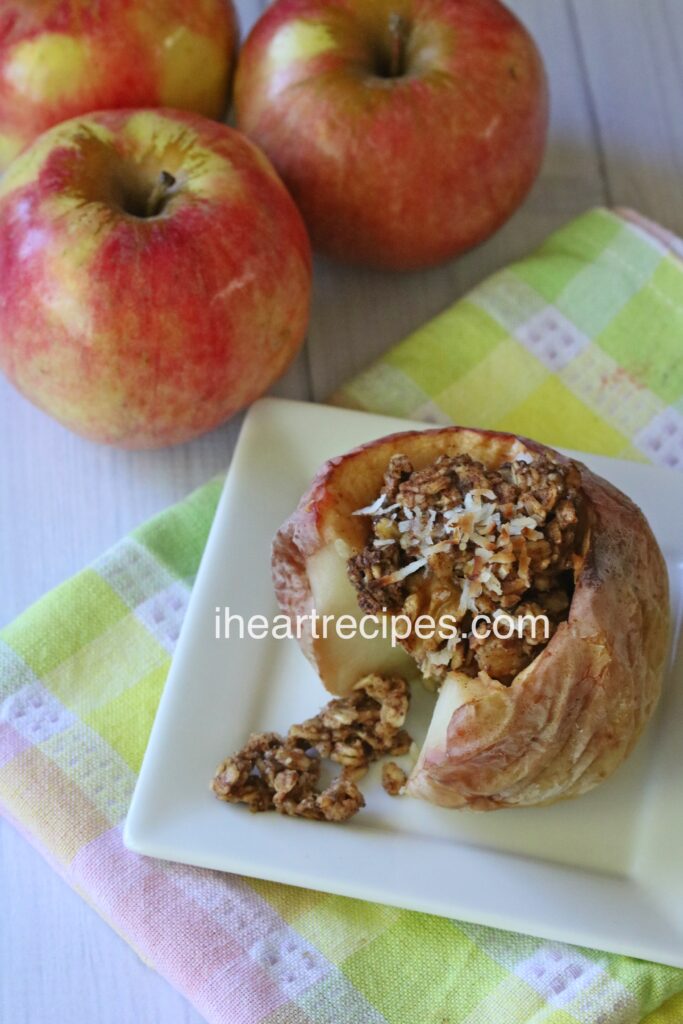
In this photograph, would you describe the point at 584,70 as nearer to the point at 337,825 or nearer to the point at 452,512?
the point at 452,512

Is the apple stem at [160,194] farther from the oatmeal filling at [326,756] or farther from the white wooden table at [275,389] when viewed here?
the oatmeal filling at [326,756]

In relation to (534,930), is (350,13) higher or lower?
higher

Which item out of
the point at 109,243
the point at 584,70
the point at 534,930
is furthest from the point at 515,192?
the point at 534,930

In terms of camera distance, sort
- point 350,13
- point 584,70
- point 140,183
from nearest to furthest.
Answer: point 140,183 < point 350,13 < point 584,70

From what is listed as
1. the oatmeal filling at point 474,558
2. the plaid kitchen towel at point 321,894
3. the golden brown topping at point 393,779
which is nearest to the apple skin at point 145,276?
the plaid kitchen towel at point 321,894

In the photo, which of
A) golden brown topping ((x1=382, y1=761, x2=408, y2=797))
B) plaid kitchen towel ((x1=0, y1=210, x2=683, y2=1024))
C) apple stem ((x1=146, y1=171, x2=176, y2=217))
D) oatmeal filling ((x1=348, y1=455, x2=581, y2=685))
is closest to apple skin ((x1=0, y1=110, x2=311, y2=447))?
apple stem ((x1=146, y1=171, x2=176, y2=217))

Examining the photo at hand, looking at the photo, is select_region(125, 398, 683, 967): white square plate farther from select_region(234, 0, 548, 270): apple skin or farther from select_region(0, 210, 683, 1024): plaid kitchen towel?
select_region(234, 0, 548, 270): apple skin

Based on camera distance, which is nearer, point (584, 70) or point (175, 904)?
point (175, 904)
